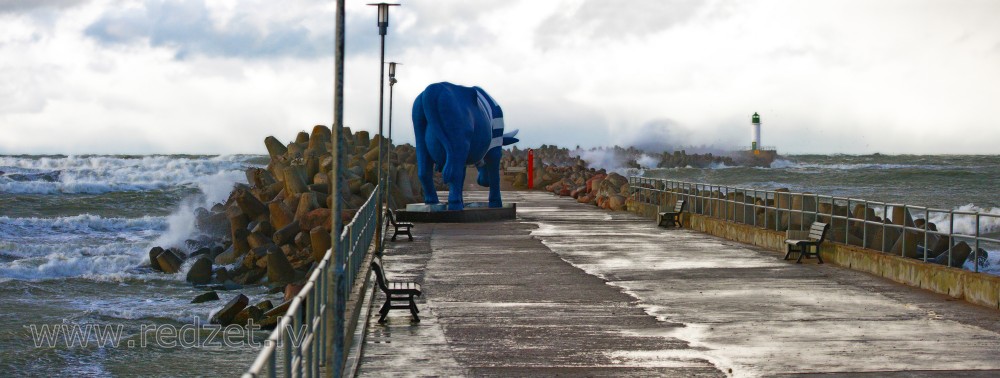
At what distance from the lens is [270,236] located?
29.5 m

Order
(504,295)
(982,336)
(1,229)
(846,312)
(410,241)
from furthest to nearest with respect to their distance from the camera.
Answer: (1,229)
(410,241)
(504,295)
(846,312)
(982,336)

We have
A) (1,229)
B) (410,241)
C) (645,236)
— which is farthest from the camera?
(1,229)

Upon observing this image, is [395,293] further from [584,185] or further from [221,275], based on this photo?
[584,185]

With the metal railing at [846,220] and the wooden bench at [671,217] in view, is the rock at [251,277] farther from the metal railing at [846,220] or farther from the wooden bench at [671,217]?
the wooden bench at [671,217]

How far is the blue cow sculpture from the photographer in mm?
28953

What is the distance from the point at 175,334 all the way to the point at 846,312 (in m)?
9.31

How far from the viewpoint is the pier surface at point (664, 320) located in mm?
11398

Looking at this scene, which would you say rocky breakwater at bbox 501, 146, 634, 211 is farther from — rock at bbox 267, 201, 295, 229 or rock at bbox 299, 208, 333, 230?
rock at bbox 299, 208, 333, 230

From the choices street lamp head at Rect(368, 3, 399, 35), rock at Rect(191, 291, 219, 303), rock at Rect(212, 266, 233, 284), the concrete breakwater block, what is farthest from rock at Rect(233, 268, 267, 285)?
street lamp head at Rect(368, 3, 399, 35)

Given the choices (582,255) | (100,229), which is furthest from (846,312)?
(100,229)

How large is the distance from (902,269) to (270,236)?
1616 cm

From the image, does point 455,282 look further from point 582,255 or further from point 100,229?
point 100,229

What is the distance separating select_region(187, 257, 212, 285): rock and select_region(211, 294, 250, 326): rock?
7.09 metres

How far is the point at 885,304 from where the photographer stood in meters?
15.4
